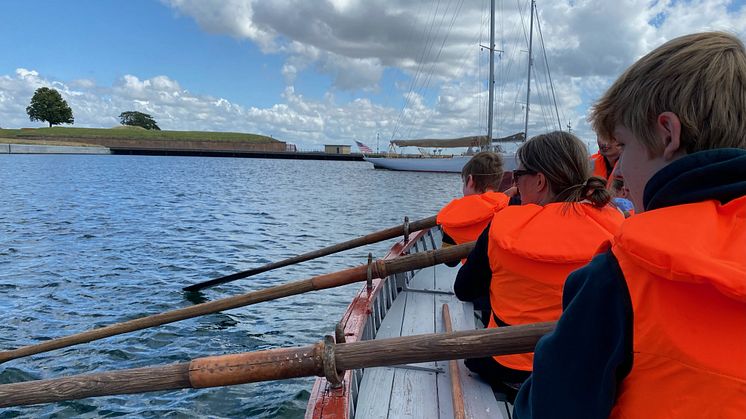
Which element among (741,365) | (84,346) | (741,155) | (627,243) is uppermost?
(741,155)

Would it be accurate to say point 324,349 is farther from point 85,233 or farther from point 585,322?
point 85,233

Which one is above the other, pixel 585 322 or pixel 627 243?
pixel 627 243

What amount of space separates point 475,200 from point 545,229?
2397 millimetres

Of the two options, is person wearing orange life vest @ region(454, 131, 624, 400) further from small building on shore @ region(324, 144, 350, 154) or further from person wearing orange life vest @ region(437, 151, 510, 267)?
small building on shore @ region(324, 144, 350, 154)

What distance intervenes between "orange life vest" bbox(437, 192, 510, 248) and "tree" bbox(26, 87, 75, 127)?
128 meters

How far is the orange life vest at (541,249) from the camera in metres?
2.52

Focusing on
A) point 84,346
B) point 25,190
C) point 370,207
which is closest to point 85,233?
point 84,346

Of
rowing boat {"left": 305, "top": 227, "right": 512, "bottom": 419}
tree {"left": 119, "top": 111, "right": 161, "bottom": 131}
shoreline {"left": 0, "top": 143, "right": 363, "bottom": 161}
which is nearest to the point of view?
rowing boat {"left": 305, "top": 227, "right": 512, "bottom": 419}

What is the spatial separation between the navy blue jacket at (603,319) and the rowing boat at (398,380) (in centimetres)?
177

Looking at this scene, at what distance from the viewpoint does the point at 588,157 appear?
9.11ft

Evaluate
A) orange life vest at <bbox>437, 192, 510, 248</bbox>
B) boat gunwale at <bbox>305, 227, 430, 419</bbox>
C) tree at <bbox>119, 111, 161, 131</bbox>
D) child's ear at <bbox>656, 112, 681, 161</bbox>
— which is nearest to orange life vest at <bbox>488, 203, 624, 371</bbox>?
boat gunwale at <bbox>305, 227, 430, 419</bbox>

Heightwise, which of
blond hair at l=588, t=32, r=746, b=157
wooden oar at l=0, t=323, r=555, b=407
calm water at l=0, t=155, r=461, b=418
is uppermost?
blond hair at l=588, t=32, r=746, b=157

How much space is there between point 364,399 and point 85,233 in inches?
607

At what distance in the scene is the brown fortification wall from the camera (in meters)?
111
